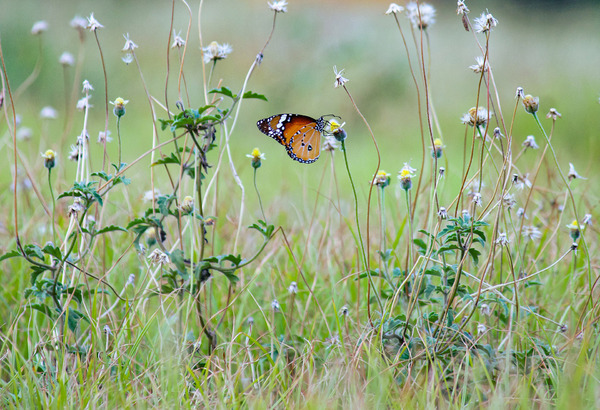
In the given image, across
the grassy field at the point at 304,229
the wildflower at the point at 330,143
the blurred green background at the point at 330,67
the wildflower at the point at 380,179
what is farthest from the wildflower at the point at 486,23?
the blurred green background at the point at 330,67

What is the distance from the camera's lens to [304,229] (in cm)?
251

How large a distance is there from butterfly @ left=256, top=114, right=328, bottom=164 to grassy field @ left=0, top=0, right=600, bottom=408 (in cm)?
2

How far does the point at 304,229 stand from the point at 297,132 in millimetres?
623

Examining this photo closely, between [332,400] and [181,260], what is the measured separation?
0.48 meters

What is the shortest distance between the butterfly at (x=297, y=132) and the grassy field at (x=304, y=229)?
2 cm

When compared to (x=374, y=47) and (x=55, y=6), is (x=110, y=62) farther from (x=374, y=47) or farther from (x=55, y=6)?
(x=374, y=47)

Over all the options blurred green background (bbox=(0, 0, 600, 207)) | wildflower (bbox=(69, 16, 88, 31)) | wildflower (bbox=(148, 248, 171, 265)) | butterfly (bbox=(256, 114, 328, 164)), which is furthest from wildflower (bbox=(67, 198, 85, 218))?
blurred green background (bbox=(0, 0, 600, 207))

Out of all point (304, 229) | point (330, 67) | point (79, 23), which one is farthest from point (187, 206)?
point (330, 67)

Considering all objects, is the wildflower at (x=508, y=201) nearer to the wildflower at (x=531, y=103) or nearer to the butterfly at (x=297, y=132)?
the wildflower at (x=531, y=103)

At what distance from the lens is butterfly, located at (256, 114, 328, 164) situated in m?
1.94

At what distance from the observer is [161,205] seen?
4.63 feet

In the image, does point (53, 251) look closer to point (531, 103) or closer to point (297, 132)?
point (297, 132)

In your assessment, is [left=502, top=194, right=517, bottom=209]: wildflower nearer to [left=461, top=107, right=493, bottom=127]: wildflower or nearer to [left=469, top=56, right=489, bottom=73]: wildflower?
[left=461, top=107, right=493, bottom=127]: wildflower

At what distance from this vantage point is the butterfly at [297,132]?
194cm
